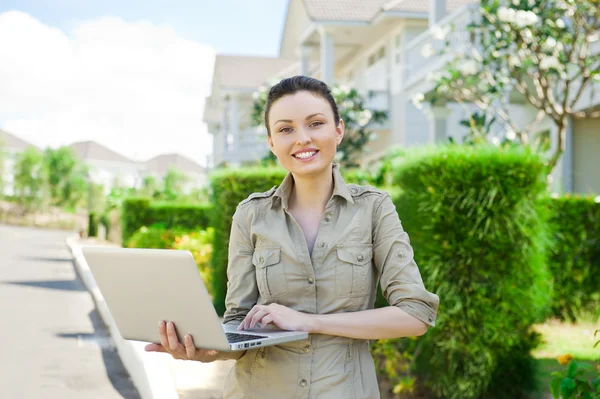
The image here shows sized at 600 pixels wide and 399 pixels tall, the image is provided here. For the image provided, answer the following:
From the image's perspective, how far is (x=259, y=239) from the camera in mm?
2307

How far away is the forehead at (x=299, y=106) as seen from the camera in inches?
89.5

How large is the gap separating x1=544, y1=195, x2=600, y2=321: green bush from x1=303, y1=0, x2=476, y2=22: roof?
13.8m

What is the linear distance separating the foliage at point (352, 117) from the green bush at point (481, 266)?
15.4m

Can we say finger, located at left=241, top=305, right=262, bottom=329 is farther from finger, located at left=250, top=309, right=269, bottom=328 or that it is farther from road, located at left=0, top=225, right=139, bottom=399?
road, located at left=0, top=225, right=139, bottom=399

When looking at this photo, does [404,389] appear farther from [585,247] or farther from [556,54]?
[556,54]

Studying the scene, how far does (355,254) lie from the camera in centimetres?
222

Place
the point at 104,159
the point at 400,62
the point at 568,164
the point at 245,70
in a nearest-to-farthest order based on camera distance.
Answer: the point at 568,164 → the point at 400,62 → the point at 245,70 → the point at 104,159

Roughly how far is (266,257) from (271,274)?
54 millimetres

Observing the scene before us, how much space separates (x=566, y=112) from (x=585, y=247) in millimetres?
2548

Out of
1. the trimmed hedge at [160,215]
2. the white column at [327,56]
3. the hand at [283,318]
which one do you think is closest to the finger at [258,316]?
the hand at [283,318]

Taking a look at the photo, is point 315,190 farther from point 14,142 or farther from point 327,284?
point 14,142

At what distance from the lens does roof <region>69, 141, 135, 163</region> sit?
113 m

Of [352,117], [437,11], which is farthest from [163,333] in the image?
[352,117]

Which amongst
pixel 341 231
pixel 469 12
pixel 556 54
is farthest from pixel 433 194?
pixel 469 12
